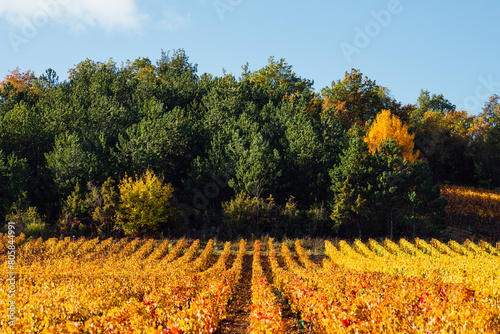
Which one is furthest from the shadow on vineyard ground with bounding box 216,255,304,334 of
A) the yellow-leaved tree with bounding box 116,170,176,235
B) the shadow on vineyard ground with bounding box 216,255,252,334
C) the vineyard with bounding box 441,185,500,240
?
the vineyard with bounding box 441,185,500,240

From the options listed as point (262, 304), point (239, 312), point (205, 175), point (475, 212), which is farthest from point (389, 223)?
point (262, 304)

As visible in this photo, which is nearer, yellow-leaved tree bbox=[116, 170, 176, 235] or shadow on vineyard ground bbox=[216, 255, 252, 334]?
shadow on vineyard ground bbox=[216, 255, 252, 334]

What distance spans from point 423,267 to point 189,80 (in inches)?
1841

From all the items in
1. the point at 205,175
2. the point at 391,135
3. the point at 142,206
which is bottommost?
the point at 142,206

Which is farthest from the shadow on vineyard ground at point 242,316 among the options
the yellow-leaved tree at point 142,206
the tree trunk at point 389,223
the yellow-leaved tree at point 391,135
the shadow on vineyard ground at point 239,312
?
the yellow-leaved tree at point 391,135

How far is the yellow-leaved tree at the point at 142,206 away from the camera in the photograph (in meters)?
34.2

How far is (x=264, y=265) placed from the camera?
23.0 metres

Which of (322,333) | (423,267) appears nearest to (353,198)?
(423,267)

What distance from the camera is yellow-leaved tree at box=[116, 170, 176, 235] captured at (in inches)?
1345

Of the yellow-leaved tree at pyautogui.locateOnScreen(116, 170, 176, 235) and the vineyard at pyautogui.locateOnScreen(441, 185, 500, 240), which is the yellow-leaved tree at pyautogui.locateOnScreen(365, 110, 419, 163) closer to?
the vineyard at pyautogui.locateOnScreen(441, 185, 500, 240)

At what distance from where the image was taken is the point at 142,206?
113 ft

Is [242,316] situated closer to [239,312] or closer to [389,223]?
[239,312]

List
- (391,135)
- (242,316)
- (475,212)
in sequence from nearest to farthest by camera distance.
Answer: (242,316)
(391,135)
(475,212)

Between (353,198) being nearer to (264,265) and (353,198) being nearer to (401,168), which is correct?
(401,168)
